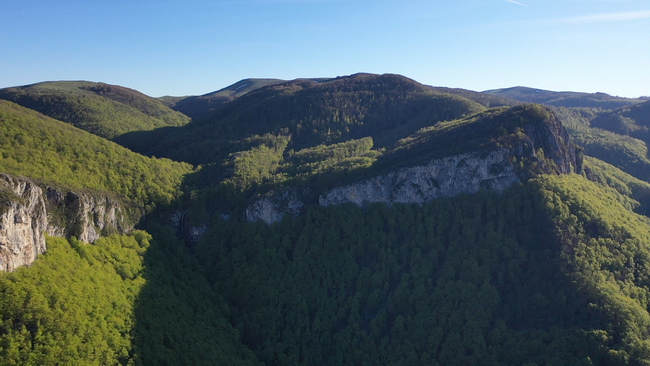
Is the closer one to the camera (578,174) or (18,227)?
(18,227)

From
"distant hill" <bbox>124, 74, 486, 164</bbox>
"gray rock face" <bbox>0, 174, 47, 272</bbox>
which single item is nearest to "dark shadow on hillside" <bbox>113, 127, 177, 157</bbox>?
"distant hill" <bbox>124, 74, 486, 164</bbox>

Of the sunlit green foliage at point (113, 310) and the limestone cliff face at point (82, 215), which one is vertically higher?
the limestone cliff face at point (82, 215)

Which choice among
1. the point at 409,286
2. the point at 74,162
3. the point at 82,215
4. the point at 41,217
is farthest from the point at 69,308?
the point at 409,286

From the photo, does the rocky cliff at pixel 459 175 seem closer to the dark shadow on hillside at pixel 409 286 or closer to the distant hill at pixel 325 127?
the dark shadow on hillside at pixel 409 286

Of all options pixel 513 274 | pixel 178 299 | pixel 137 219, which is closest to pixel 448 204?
pixel 513 274

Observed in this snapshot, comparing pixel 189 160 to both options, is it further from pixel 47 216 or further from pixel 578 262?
pixel 578 262

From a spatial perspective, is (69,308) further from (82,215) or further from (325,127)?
(325,127)

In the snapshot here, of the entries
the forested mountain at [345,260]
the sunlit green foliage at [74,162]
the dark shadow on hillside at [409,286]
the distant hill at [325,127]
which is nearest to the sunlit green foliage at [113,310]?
the forested mountain at [345,260]
